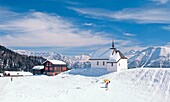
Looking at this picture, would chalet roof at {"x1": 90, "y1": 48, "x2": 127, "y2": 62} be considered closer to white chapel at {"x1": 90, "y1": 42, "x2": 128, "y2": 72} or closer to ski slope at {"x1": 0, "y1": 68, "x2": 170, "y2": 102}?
white chapel at {"x1": 90, "y1": 42, "x2": 128, "y2": 72}

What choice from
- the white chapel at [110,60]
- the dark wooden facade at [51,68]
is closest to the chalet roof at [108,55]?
the white chapel at [110,60]

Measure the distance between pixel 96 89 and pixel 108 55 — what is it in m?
29.3

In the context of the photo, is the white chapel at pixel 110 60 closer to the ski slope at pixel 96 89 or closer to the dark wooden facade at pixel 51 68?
the ski slope at pixel 96 89

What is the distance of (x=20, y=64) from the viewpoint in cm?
19150

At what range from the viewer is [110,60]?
7950 centimetres

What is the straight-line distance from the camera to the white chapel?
258 ft

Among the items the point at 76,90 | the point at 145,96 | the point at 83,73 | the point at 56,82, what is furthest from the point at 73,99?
the point at 83,73

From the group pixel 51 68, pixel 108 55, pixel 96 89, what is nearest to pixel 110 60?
pixel 108 55

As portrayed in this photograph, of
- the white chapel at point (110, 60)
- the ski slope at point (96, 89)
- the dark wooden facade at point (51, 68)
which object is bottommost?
the ski slope at point (96, 89)

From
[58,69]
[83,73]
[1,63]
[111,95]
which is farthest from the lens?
[1,63]

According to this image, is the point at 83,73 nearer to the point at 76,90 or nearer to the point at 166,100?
the point at 76,90

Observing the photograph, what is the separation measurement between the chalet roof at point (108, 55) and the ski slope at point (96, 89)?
987 centimetres

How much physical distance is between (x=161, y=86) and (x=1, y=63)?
148123 millimetres

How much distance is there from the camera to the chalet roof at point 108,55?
80.7 meters
